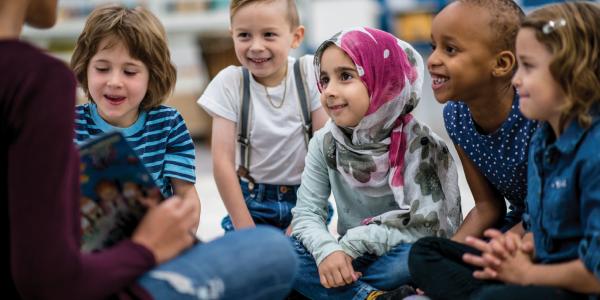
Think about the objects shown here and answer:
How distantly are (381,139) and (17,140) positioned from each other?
0.99 meters

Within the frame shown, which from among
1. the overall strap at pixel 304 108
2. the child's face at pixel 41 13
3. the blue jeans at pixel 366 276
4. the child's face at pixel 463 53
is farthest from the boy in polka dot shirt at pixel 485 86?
the child's face at pixel 41 13

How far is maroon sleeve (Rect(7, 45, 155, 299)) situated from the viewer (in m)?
1.00

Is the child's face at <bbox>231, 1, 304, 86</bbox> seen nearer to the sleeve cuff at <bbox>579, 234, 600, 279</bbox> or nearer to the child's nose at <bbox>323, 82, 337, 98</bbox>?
the child's nose at <bbox>323, 82, 337, 98</bbox>

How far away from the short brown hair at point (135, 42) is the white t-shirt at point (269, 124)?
331 mm

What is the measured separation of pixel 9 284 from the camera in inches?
43.5

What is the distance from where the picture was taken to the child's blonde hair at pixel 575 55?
130 cm

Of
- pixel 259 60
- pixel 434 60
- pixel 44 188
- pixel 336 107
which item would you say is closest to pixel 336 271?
pixel 336 107

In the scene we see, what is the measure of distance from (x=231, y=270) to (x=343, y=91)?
71 centimetres

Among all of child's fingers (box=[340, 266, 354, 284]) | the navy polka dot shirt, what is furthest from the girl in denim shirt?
child's fingers (box=[340, 266, 354, 284])

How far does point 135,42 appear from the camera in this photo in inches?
70.6

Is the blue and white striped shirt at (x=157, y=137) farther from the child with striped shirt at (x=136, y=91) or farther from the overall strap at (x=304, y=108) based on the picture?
the overall strap at (x=304, y=108)

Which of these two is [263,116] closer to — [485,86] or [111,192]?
[485,86]

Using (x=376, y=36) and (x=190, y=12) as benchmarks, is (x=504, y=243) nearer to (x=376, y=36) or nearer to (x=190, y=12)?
(x=376, y=36)

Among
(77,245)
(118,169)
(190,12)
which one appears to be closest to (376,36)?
(118,169)
